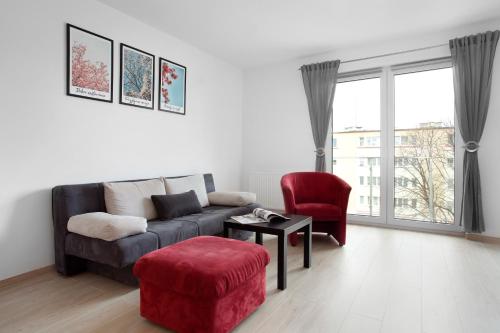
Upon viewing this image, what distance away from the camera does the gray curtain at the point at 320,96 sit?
4.43 m

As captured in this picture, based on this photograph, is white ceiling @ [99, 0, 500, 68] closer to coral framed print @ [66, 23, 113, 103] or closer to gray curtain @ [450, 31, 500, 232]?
gray curtain @ [450, 31, 500, 232]

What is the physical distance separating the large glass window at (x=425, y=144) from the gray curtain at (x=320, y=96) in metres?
0.90

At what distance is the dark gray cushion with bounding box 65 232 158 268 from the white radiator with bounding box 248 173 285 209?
2757mm

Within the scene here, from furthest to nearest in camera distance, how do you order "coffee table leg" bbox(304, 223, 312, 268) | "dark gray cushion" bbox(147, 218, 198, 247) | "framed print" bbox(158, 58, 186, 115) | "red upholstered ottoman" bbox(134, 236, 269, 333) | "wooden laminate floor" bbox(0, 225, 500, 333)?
"framed print" bbox(158, 58, 186, 115)
"coffee table leg" bbox(304, 223, 312, 268)
"dark gray cushion" bbox(147, 218, 198, 247)
"wooden laminate floor" bbox(0, 225, 500, 333)
"red upholstered ottoman" bbox(134, 236, 269, 333)

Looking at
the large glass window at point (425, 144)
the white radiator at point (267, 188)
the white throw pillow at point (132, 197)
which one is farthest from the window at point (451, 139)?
the white throw pillow at point (132, 197)

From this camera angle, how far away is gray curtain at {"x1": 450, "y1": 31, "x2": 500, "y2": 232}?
3469 millimetres

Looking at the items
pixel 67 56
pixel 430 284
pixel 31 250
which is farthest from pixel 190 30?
pixel 430 284

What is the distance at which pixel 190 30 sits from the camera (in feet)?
12.1

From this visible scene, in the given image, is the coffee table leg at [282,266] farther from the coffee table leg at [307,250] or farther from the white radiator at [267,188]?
the white radiator at [267,188]

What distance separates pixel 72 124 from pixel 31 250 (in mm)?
1170

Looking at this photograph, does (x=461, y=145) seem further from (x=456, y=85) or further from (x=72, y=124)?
(x=72, y=124)

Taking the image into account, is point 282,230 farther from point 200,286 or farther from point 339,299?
point 200,286

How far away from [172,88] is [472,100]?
147 inches

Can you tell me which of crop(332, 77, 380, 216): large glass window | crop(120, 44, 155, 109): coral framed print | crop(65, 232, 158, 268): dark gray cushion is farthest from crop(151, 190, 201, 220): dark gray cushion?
crop(332, 77, 380, 216): large glass window
